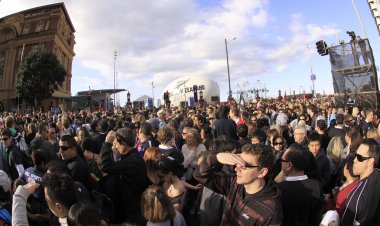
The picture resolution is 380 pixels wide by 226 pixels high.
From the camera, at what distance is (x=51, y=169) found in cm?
344

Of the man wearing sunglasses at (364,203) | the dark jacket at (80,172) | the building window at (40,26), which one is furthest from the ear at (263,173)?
the building window at (40,26)

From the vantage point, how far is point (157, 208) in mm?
2871

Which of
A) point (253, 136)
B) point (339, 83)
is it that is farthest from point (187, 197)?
point (339, 83)

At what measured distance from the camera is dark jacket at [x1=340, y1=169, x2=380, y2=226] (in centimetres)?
291

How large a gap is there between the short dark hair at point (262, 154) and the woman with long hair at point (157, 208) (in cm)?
90

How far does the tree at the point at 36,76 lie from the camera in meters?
40.2

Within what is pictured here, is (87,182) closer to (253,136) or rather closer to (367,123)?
(253,136)

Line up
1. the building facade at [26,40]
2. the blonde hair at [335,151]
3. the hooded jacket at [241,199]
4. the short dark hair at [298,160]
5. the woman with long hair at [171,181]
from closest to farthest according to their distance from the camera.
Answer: the hooded jacket at [241,199] → the short dark hair at [298,160] → the woman with long hair at [171,181] → the blonde hair at [335,151] → the building facade at [26,40]

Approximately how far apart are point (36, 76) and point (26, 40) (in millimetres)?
19058

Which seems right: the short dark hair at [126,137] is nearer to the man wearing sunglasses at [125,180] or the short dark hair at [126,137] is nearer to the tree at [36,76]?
the man wearing sunglasses at [125,180]

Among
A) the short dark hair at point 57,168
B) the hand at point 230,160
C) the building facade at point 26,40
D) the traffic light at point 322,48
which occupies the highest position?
the building facade at point 26,40

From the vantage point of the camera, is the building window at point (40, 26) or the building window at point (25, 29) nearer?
the building window at point (40, 26)

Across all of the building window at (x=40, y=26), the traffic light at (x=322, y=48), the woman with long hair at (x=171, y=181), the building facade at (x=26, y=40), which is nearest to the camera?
the woman with long hair at (x=171, y=181)

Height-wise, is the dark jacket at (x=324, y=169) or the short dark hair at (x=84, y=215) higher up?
the short dark hair at (x=84, y=215)
